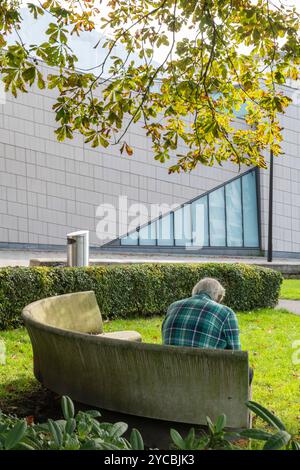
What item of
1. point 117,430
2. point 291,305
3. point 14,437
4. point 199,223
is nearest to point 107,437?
point 117,430

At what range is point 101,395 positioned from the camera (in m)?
4.73

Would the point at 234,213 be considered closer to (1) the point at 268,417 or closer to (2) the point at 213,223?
(2) the point at 213,223

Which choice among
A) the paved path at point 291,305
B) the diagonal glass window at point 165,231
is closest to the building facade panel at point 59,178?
the diagonal glass window at point 165,231

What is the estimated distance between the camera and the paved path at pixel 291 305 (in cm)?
1392

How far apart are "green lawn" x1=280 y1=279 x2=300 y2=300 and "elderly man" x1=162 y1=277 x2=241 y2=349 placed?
12042 mm

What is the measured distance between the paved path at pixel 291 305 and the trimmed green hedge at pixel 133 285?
1.66 feet

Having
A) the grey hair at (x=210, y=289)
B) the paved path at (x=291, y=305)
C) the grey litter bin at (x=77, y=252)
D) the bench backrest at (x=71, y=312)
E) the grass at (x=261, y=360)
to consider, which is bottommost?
the grass at (x=261, y=360)

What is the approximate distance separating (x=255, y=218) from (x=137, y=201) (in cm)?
755

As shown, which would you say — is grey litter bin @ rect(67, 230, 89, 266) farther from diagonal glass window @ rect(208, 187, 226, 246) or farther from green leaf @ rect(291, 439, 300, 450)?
diagonal glass window @ rect(208, 187, 226, 246)

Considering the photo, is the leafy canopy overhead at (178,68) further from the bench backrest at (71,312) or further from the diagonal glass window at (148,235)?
the diagonal glass window at (148,235)

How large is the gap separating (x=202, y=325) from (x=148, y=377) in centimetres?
59

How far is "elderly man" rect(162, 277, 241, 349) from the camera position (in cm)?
464
